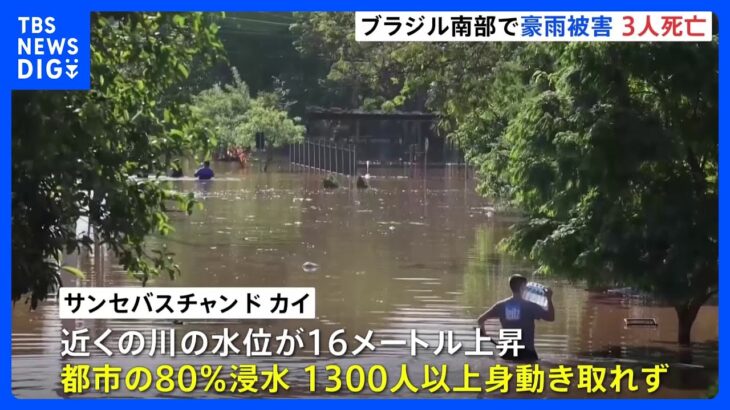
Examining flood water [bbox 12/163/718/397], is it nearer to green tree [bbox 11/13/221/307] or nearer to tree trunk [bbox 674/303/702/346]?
tree trunk [bbox 674/303/702/346]

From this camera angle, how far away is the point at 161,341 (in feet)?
33.8

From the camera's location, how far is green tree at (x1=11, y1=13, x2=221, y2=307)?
10.3 metres

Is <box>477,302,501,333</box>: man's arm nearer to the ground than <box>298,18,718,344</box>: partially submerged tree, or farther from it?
nearer to the ground

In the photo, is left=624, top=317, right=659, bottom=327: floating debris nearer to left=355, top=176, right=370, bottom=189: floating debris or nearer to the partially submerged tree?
the partially submerged tree

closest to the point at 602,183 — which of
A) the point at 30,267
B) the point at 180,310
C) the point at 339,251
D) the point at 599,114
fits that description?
the point at 599,114

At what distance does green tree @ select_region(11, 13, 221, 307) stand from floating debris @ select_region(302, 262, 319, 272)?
95cm

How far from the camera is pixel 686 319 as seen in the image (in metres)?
11.5

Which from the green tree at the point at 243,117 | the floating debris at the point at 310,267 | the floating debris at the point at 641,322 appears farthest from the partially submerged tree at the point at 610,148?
the floating debris at the point at 310,267

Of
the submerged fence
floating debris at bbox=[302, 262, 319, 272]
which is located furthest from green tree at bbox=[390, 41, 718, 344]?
floating debris at bbox=[302, 262, 319, 272]

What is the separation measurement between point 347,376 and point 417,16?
6.88 feet

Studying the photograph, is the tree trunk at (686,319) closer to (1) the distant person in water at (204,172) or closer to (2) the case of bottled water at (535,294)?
(2) the case of bottled water at (535,294)

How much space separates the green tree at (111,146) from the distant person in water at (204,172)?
0.26 metres

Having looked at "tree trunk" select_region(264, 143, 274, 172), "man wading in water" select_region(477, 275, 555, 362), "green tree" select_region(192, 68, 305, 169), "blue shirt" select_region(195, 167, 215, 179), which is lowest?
"man wading in water" select_region(477, 275, 555, 362)

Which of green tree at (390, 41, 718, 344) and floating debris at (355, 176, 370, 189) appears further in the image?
floating debris at (355, 176, 370, 189)
